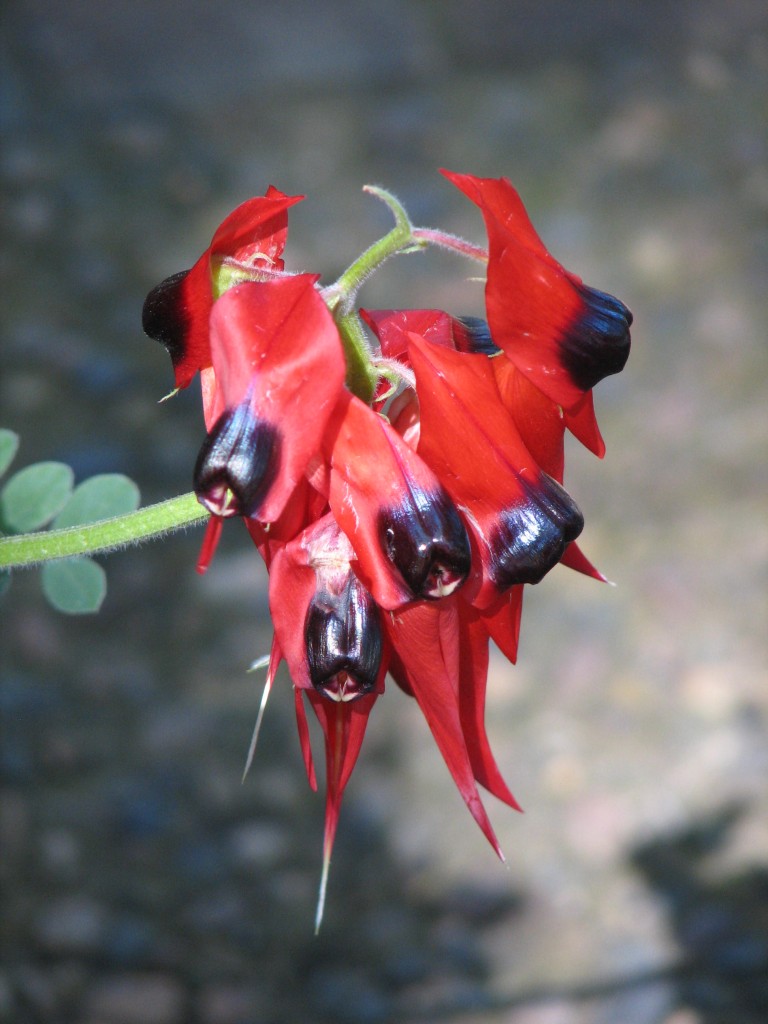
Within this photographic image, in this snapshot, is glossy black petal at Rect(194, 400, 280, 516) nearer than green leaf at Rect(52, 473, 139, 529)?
Yes

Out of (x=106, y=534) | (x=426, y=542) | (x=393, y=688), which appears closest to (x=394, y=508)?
(x=426, y=542)

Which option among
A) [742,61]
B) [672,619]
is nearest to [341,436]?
[672,619]

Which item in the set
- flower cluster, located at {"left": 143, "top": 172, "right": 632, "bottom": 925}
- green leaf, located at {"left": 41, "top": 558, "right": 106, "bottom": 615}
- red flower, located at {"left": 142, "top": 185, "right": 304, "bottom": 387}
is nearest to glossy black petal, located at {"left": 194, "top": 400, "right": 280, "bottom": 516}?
flower cluster, located at {"left": 143, "top": 172, "right": 632, "bottom": 925}

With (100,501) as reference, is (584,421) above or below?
below

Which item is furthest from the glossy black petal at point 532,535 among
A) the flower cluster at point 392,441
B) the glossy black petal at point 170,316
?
the glossy black petal at point 170,316

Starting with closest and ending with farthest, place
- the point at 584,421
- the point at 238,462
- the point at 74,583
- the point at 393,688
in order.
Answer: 1. the point at 238,462
2. the point at 584,421
3. the point at 74,583
4. the point at 393,688

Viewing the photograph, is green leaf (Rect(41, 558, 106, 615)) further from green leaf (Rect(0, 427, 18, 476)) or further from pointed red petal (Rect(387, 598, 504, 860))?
pointed red petal (Rect(387, 598, 504, 860))

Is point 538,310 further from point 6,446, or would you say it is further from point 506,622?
point 6,446
